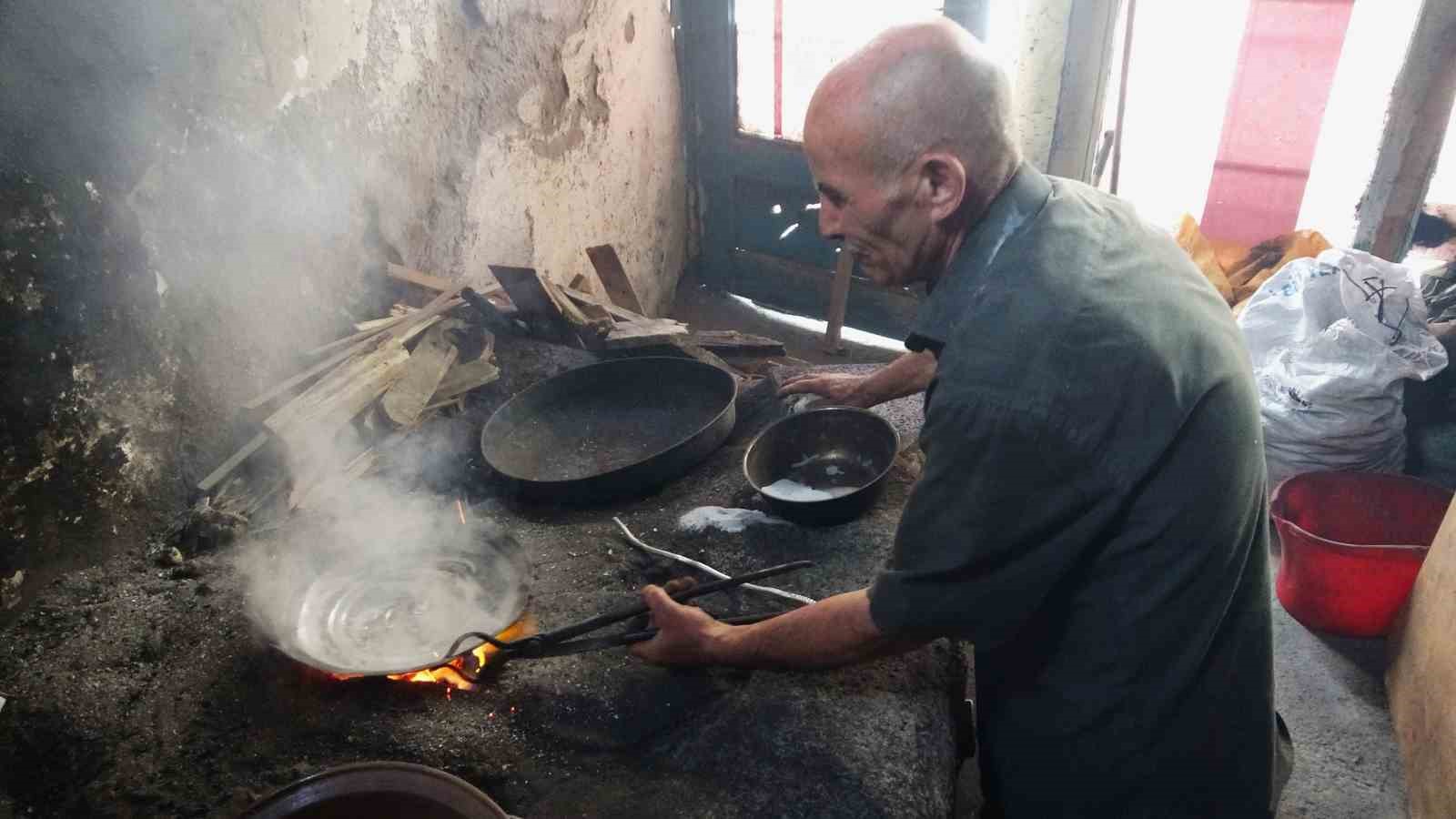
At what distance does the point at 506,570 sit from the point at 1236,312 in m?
4.11

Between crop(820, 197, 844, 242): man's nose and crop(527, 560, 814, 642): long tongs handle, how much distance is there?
37.5 inches

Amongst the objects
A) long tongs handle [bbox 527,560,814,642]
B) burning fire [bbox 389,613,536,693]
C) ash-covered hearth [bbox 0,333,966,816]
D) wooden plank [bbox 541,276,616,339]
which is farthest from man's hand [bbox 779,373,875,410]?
burning fire [bbox 389,613,536,693]

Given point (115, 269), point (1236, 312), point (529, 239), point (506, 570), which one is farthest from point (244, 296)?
point (1236, 312)

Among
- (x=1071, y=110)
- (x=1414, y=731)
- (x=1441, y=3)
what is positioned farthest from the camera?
(x=1071, y=110)

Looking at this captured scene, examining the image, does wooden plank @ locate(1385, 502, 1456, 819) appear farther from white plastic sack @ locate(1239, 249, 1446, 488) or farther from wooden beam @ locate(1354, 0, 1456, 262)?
wooden beam @ locate(1354, 0, 1456, 262)

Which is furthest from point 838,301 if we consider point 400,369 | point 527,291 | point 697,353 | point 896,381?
point 400,369

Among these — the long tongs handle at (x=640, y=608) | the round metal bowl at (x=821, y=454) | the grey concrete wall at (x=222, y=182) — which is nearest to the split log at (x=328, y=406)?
the grey concrete wall at (x=222, y=182)

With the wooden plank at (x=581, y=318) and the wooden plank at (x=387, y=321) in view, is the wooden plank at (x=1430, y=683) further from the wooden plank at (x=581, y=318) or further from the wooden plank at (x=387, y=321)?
the wooden plank at (x=387, y=321)

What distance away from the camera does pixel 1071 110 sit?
15.9 feet

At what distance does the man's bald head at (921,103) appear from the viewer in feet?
4.83

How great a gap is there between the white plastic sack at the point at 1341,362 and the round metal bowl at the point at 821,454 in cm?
205

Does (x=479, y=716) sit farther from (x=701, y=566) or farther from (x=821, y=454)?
(x=821, y=454)

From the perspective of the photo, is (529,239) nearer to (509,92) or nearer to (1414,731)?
(509,92)

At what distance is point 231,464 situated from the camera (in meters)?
2.87
